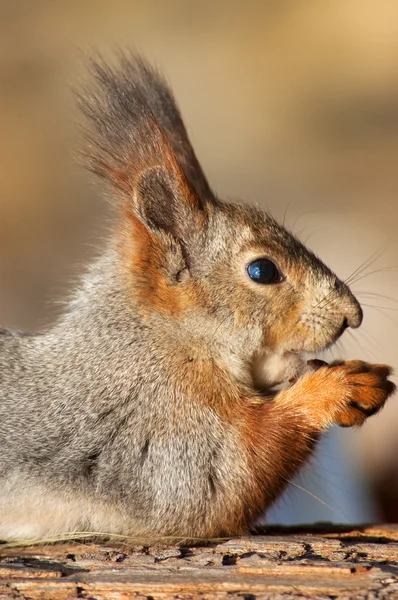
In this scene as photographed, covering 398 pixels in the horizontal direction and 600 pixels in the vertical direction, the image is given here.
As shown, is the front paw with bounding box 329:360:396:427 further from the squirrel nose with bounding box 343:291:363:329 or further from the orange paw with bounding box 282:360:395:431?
the squirrel nose with bounding box 343:291:363:329

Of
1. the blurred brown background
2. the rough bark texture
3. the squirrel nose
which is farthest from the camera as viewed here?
the blurred brown background

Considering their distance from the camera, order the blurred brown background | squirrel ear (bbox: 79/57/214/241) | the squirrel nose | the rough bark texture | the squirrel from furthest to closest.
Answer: the blurred brown background
the squirrel nose
squirrel ear (bbox: 79/57/214/241)
the squirrel
the rough bark texture

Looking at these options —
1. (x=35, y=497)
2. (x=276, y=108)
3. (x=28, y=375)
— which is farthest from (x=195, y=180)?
(x=276, y=108)

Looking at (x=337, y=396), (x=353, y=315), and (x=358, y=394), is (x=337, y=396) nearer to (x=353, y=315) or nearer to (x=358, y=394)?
(x=358, y=394)

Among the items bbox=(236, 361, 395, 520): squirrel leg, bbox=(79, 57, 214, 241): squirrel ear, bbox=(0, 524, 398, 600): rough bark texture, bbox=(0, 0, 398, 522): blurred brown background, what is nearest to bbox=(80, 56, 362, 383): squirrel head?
bbox=(79, 57, 214, 241): squirrel ear

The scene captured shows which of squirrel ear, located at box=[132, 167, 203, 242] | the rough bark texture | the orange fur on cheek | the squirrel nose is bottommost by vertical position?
the rough bark texture

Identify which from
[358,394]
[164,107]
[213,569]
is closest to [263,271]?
[358,394]
